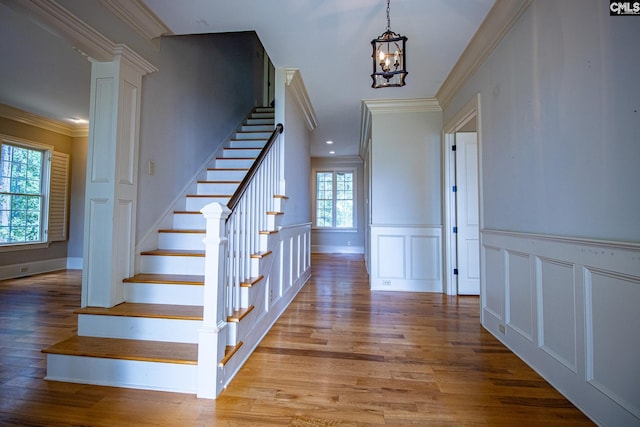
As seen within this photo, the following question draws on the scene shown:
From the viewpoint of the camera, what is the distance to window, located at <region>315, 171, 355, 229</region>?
7.98m

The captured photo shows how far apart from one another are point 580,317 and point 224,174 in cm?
336

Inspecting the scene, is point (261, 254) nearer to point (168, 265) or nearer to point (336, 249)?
point (168, 265)

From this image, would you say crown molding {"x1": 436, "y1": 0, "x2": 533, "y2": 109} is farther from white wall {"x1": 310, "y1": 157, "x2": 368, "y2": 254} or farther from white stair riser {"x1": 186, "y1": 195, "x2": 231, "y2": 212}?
white wall {"x1": 310, "y1": 157, "x2": 368, "y2": 254}

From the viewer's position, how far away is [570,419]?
1420 millimetres

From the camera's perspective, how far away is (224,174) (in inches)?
134

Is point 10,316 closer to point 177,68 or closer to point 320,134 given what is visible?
point 177,68

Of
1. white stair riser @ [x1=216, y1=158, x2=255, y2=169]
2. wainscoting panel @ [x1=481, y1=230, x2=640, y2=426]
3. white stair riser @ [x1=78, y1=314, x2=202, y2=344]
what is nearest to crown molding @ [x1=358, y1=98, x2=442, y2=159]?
white stair riser @ [x1=216, y1=158, x2=255, y2=169]

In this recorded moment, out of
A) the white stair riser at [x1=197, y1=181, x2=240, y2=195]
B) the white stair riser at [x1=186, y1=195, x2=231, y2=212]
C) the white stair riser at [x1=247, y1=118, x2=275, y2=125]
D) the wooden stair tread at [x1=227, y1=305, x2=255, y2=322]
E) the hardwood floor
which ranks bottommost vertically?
the hardwood floor

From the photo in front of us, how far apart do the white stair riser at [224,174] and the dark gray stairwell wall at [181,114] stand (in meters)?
0.18

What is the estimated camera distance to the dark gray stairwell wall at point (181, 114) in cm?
245

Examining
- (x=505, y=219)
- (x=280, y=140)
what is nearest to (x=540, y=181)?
(x=505, y=219)

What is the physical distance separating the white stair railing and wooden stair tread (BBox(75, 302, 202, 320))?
0.92 feet

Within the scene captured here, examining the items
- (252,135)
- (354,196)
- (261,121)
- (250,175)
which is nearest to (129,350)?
(250,175)

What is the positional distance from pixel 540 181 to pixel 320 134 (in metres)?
4.39
